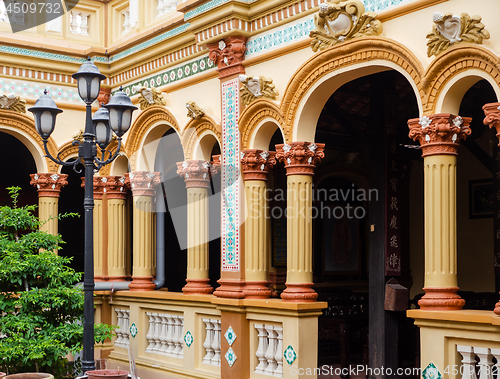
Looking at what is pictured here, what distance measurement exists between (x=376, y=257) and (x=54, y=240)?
4.20m

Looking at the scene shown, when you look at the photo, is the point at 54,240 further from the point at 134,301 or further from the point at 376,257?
the point at 376,257

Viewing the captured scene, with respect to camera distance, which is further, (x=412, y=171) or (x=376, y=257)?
(x=412, y=171)

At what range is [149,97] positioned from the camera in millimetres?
11133

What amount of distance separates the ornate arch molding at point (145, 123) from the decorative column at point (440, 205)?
15.4 ft

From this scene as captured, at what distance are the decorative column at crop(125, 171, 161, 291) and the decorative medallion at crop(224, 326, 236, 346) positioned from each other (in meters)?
2.69

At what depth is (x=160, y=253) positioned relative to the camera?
11.7m

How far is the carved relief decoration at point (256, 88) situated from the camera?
29.0 feet

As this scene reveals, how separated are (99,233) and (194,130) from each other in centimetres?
310

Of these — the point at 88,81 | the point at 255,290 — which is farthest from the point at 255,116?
the point at 88,81

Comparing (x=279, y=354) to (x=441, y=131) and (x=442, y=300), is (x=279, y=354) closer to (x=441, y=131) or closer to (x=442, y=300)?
(x=442, y=300)

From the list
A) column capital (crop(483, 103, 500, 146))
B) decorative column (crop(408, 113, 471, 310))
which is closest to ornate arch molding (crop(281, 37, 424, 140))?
decorative column (crop(408, 113, 471, 310))

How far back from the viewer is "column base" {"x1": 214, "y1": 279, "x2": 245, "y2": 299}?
29.5ft

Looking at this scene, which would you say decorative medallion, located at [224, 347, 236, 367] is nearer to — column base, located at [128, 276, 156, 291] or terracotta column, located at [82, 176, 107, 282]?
column base, located at [128, 276, 156, 291]

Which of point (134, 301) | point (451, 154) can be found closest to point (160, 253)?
point (134, 301)
